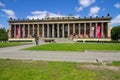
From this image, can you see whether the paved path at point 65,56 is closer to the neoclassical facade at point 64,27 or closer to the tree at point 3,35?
the neoclassical facade at point 64,27

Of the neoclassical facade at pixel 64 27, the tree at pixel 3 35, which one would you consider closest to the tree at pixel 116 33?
the neoclassical facade at pixel 64 27

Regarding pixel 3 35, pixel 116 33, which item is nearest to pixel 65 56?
pixel 116 33

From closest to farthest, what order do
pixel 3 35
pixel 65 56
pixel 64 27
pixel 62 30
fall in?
pixel 65 56 → pixel 62 30 → pixel 64 27 → pixel 3 35

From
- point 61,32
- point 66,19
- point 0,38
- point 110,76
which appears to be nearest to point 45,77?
point 110,76

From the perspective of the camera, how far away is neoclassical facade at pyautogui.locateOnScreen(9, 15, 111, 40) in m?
107

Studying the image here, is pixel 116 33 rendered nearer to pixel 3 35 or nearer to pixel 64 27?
pixel 64 27

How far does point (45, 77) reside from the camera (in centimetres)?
916

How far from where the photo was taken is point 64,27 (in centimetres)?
11412

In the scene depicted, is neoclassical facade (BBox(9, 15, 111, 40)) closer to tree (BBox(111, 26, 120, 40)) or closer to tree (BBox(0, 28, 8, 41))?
tree (BBox(111, 26, 120, 40))

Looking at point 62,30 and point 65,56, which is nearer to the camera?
point 65,56

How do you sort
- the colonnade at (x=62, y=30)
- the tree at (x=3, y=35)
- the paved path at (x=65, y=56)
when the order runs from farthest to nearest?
the tree at (x=3, y=35), the colonnade at (x=62, y=30), the paved path at (x=65, y=56)

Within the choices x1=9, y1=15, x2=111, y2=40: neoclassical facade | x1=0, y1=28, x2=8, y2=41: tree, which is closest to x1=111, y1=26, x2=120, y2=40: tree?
x1=9, y1=15, x2=111, y2=40: neoclassical facade

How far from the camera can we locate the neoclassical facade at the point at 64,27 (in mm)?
106812

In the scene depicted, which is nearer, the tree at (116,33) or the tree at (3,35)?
the tree at (116,33)
